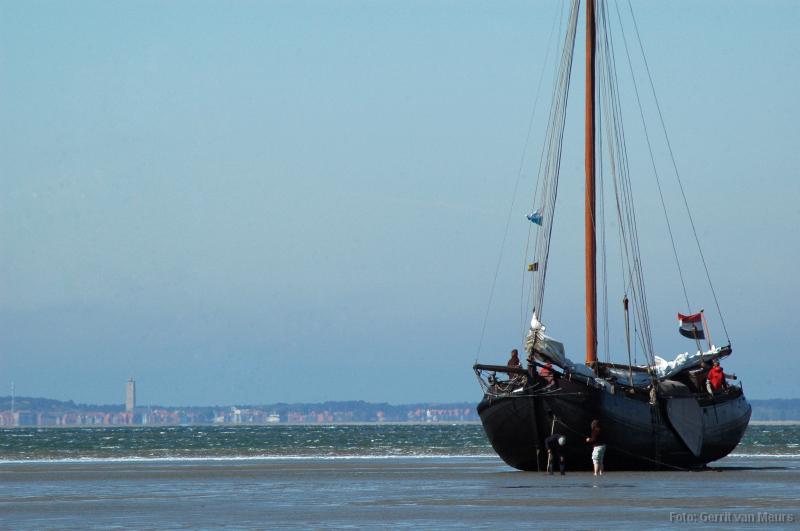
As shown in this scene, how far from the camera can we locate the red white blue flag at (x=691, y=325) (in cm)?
5218

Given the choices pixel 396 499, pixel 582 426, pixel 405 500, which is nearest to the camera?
pixel 405 500

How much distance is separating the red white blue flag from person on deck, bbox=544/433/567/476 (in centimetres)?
953

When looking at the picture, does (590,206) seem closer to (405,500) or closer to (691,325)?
(691,325)

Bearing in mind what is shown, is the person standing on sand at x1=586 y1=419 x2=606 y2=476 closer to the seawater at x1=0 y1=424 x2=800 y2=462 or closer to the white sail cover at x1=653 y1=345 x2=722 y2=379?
the white sail cover at x1=653 y1=345 x2=722 y2=379

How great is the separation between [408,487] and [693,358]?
13.9 metres

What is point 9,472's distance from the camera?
181 ft

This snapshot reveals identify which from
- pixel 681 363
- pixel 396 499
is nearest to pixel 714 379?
pixel 681 363

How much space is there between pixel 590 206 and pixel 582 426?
1067 cm

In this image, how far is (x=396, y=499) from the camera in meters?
34.3

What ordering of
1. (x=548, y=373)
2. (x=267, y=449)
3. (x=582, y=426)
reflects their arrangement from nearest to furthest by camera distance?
(x=582, y=426)
(x=548, y=373)
(x=267, y=449)

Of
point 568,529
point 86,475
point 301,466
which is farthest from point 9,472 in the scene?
point 568,529

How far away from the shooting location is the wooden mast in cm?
5039

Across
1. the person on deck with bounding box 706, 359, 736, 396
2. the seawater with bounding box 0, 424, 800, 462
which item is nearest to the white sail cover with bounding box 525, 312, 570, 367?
the person on deck with bounding box 706, 359, 736, 396

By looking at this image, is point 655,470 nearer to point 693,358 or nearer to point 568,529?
point 693,358
